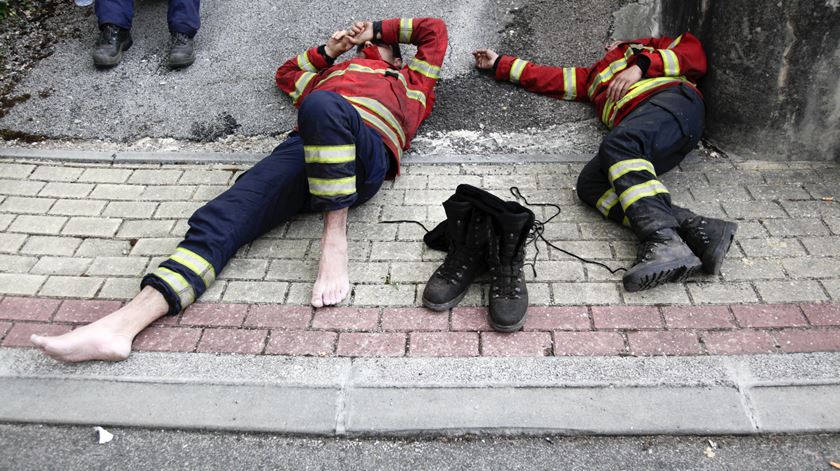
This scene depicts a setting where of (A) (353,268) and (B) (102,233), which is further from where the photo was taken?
(B) (102,233)

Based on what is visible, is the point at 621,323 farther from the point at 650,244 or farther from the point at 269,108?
the point at 269,108

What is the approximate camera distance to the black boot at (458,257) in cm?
300

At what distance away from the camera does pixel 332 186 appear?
322 cm

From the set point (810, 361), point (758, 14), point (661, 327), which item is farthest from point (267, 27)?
point (810, 361)

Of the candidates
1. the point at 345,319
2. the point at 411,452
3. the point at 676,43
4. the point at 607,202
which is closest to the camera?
the point at 411,452

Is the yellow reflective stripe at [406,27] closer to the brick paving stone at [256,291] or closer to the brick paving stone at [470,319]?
the brick paving stone at [256,291]

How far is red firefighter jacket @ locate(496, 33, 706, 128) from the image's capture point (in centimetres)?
394

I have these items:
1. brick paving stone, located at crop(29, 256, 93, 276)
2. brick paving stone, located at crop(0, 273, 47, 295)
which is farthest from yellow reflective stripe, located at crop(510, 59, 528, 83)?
brick paving stone, located at crop(0, 273, 47, 295)

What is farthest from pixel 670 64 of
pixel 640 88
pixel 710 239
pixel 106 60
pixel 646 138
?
pixel 106 60

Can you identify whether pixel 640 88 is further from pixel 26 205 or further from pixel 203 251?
pixel 26 205

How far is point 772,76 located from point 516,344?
2.18m

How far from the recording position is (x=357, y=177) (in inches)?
139

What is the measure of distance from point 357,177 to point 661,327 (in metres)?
1.64

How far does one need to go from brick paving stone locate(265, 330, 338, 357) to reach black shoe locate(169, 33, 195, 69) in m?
2.79
